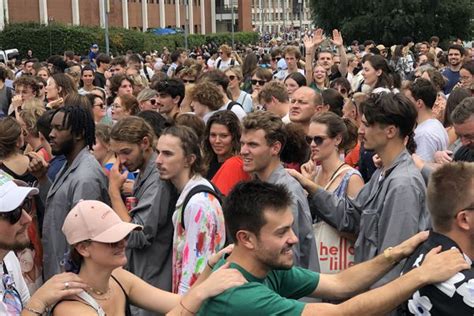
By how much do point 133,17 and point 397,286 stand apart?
69.4 m

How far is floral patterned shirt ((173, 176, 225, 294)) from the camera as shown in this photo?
16.2 feet

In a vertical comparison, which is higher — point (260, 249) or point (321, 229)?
point (260, 249)

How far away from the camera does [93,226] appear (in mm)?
3918

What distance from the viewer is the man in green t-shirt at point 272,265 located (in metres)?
3.37

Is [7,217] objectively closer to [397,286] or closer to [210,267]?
[210,267]

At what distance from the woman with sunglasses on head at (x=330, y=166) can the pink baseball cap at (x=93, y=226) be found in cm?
212

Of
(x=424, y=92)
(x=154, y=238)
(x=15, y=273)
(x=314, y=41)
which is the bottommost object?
(x=154, y=238)

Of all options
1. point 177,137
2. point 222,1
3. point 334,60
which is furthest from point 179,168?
point 222,1

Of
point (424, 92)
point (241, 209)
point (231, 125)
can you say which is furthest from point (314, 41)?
point (241, 209)

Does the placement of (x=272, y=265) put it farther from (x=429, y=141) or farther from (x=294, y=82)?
(x=294, y=82)

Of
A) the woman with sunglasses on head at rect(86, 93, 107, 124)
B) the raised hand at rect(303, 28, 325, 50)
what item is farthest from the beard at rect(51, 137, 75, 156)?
the raised hand at rect(303, 28, 325, 50)

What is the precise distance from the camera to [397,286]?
3.39 meters

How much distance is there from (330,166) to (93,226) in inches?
101

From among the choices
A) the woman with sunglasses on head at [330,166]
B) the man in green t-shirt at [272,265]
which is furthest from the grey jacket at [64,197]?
the man in green t-shirt at [272,265]
